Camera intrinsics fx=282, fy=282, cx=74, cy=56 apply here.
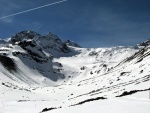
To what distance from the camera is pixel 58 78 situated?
187000 millimetres

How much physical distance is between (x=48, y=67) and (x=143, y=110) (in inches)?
7341

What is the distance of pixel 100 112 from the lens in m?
14.4

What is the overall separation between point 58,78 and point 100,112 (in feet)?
569

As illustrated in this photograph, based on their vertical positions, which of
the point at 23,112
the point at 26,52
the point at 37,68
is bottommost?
the point at 23,112

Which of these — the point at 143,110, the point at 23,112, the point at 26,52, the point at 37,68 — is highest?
the point at 26,52

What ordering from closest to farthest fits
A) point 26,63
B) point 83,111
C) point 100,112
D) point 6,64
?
point 100,112 < point 83,111 < point 6,64 < point 26,63

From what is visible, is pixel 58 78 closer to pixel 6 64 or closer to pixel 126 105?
pixel 6 64

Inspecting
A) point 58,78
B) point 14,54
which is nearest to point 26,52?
point 14,54

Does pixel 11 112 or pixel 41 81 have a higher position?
pixel 41 81

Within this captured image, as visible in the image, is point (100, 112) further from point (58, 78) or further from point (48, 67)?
point (48, 67)

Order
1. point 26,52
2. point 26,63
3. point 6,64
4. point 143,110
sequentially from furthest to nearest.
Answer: point 26,52 → point 26,63 → point 6,64 → point 143,110

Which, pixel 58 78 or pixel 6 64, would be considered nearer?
pixel 6 64

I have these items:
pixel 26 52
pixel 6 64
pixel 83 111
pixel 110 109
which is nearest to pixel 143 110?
pixel 110 109

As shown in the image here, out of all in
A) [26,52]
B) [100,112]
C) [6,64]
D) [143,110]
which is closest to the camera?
[143,110]
